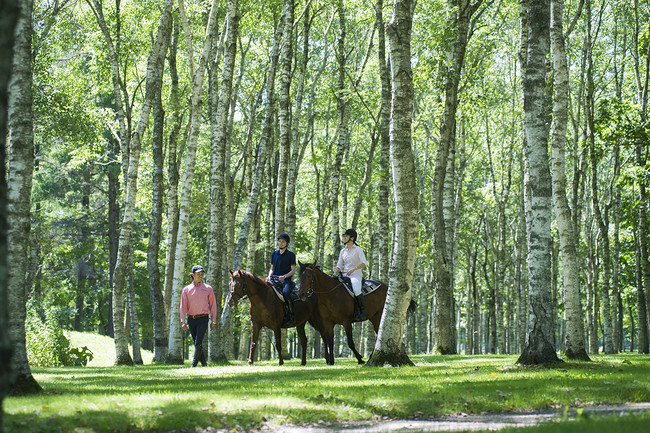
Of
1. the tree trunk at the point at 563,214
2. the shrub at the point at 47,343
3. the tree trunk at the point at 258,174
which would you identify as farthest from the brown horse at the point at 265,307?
the shrub at the point at 47,343

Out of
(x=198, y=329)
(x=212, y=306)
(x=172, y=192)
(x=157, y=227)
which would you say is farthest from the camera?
(x=172, y=192)

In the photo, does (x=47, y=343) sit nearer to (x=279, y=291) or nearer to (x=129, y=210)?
(x=129, y=210)

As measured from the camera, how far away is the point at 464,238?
161 ft

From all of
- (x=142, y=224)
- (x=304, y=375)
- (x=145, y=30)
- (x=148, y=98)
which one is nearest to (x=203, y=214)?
(x=142, y=224)

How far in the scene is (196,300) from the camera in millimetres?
16500

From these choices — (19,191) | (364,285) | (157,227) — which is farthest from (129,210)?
(19,191)

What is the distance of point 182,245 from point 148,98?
4.69m

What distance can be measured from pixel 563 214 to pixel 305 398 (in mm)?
8102

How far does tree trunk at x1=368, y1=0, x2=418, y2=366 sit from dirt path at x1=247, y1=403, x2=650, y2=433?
15.9 ft

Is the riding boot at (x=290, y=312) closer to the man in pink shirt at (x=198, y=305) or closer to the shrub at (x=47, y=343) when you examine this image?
the man in pink shirt at (x=198, y=305)

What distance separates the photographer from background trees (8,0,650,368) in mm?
19828

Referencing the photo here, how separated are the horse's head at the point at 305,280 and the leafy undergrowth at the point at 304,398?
3.77m

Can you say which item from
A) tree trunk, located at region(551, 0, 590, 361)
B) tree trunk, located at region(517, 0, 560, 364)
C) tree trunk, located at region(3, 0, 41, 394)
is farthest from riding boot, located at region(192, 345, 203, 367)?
tree trunk, located at region(551, 0, 590, 361)

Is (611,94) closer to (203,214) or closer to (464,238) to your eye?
(464,238)
